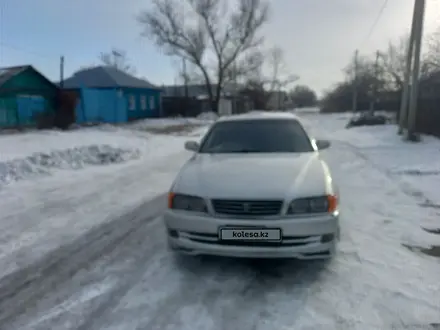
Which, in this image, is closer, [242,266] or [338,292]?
[338,292]

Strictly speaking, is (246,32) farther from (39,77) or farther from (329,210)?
(329,210)

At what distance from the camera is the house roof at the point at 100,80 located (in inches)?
1182

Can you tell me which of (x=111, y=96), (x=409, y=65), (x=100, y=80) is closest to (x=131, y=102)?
(x=100, y=80)

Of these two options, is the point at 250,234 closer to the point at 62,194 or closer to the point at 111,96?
the point at 62,194

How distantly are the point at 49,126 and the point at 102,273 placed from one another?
18.4 m

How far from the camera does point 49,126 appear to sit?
19.8m

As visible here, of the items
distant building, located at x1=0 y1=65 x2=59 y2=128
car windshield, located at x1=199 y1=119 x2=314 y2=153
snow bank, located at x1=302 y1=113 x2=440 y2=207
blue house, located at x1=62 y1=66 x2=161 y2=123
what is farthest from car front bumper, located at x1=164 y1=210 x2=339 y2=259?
blue house, located at x1=62 y1=66 x2=161 y2=123

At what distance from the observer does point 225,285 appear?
11.1 feet

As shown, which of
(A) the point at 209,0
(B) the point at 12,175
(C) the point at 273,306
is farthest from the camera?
(A) the point at 209,0

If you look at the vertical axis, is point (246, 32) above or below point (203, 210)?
above

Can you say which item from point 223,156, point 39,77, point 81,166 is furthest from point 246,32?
point 223,156

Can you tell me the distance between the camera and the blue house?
2578 centimetres

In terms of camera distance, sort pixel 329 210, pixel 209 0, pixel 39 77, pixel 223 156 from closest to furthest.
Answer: pixel 329 210 < pixel 223 156 < pixel 39 77 < pixel 209 0

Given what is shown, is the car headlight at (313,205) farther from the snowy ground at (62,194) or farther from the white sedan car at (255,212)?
the snowy ground at (62,194)
